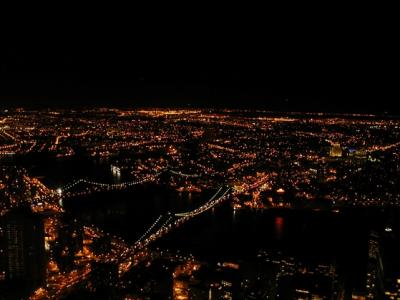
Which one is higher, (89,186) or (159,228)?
(89,186)

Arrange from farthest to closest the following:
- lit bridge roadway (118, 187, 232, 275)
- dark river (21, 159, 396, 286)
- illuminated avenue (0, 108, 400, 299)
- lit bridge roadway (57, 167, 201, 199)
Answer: lit bridge roadway (57, 167, 201, 199) < dark river (21, 159, 396, 286) < lit bridge roadway (118, 187, 232, 275) < illuminated avenue (0, 108, 400, 299)

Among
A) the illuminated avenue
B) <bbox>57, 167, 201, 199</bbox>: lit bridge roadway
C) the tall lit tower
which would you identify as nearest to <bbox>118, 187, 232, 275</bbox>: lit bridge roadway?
the illuminated avenue

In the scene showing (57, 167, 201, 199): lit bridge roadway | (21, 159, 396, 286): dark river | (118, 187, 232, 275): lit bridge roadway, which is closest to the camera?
(118, 187, 232, 275): lit bridge roadway

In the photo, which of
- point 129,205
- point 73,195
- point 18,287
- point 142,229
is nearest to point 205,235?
point 142,229

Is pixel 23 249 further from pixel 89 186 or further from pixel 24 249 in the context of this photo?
pixel 89 186

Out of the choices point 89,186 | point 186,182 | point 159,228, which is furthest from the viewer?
point 186,182

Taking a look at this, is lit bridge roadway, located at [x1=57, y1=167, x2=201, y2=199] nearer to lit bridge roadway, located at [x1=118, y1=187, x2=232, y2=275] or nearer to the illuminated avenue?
the illuminated avenue

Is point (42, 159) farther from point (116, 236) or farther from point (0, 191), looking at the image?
point (116, 236)

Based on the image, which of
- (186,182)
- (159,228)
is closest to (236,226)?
(159,228)

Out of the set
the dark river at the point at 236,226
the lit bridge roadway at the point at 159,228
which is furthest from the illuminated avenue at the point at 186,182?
the dark river at the point at 236,226
